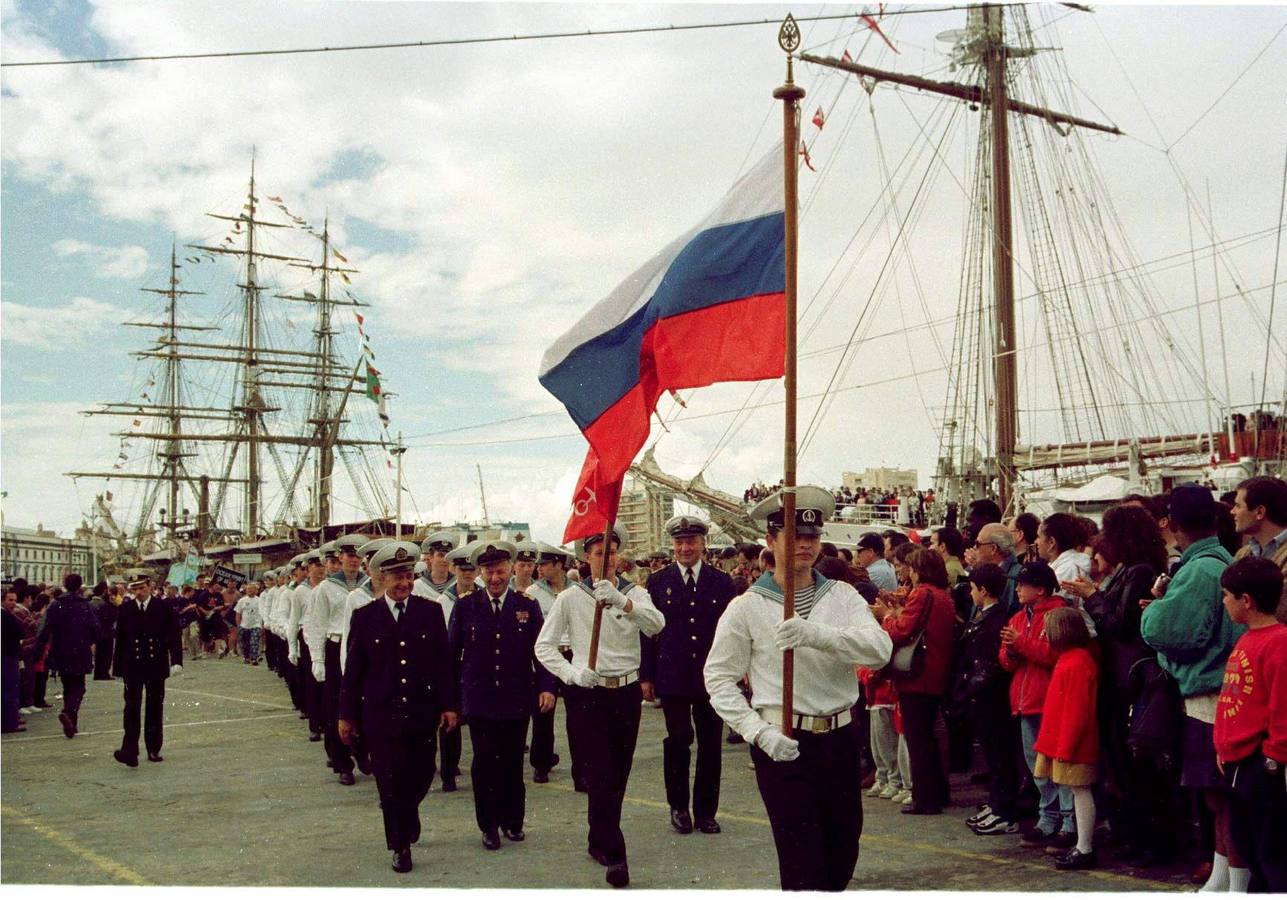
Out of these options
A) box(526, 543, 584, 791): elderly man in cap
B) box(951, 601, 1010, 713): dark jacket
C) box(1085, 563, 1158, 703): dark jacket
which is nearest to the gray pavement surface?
box(526, 543, 584, 791): elderly man in cap

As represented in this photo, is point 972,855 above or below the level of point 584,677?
below

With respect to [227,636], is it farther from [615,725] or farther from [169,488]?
[169,488]

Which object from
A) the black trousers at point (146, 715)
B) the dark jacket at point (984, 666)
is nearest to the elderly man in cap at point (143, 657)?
the black trousers at point (146, 715)

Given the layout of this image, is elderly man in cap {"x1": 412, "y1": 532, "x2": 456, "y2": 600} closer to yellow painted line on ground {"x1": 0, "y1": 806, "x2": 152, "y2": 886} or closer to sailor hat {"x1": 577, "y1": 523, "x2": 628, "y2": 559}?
sailor hat {"x1": 577, "y1": 523, "x2": 628, "y2": 559}

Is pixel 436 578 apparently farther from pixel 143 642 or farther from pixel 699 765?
pixel 699 765

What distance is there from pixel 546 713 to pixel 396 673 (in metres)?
3.01

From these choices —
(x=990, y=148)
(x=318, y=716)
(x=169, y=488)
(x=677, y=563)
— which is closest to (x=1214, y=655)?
(x=677, y=563)

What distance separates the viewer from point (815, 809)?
5012mm

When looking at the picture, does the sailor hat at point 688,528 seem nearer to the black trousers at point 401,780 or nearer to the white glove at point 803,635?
the black trousers at point 401,780

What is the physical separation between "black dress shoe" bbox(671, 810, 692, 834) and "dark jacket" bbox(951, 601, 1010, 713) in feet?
6.92

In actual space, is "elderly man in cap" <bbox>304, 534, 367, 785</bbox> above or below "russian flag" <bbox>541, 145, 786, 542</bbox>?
below

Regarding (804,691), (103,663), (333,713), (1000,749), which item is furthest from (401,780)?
(103,663)

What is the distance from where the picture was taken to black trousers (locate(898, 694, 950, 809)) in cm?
898

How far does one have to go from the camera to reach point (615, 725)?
7.94 m
